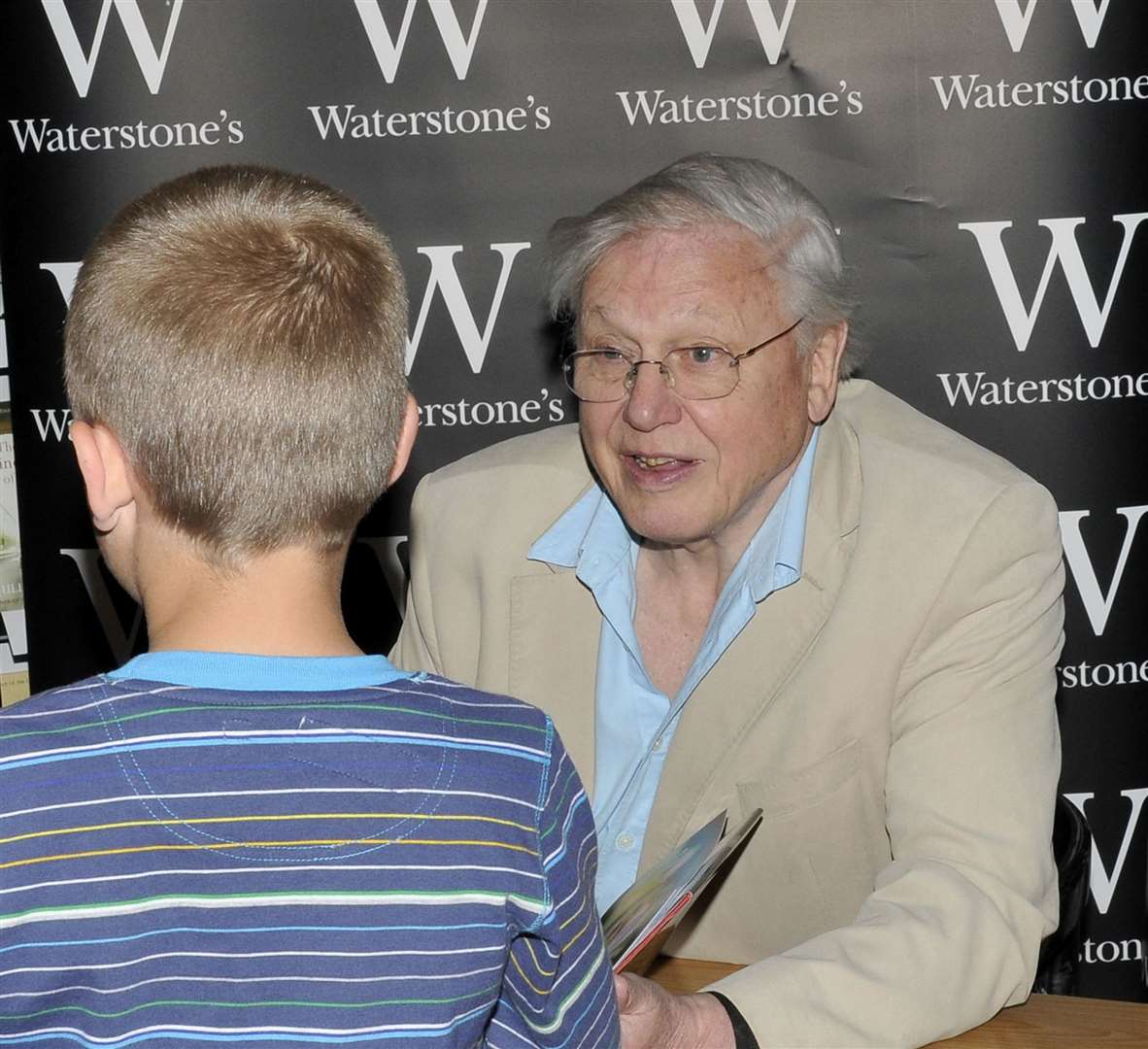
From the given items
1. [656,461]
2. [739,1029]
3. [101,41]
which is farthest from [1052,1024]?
[101,41]

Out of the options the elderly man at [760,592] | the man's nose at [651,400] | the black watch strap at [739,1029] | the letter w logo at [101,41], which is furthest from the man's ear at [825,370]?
the letter w logo at [101,41]

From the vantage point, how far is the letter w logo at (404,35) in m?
3.39

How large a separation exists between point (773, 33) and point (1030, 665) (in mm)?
1764

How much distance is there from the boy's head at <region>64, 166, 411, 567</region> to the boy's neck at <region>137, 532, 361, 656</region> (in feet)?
0.05

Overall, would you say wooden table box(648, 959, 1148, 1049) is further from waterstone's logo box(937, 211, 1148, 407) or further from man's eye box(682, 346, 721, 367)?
waterstone's logo box(937, 211, 1148, 407)

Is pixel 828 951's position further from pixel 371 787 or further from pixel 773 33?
pixel 773 33

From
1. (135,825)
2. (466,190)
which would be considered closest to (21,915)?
(135,825)

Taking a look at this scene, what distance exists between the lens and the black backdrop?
3355 millimetres

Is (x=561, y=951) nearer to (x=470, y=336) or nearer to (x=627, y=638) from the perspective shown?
(x=627, y=638)

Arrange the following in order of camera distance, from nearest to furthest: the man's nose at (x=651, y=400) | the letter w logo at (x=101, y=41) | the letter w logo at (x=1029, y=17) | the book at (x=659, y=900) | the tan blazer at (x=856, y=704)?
the book at (x=659, y=900), the tan blazer at (x=856, y=704), the man's nose at (x=651, y=400), the letter w logo at (x=1029, y=17), the letter w logo at (x=101, y=41)

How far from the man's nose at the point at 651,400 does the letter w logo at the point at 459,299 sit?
117 cm

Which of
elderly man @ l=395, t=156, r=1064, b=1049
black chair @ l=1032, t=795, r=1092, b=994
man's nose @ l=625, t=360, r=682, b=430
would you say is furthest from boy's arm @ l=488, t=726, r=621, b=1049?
black chair @ l=1032, t=795, r=1092, b=994

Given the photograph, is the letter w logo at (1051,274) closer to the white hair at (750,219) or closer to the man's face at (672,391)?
the white hair at (750,219)

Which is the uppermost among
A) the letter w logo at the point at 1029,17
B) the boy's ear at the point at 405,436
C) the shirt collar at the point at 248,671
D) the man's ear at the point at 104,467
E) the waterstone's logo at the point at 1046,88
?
the letter w logo at the point at 1029,17
